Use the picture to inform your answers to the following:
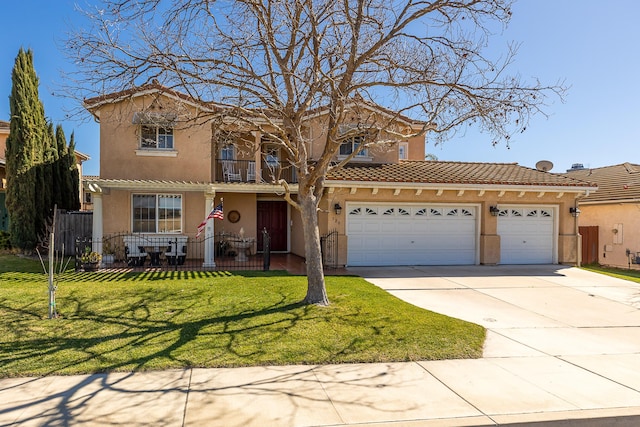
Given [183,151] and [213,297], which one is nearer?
[213,297]

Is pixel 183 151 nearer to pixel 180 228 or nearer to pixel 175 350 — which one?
pixel 180 228

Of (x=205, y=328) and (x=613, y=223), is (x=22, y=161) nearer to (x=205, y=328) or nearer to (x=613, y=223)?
(x=205, y=328)

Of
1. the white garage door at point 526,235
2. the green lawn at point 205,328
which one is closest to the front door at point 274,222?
the green lawn at point 205,328

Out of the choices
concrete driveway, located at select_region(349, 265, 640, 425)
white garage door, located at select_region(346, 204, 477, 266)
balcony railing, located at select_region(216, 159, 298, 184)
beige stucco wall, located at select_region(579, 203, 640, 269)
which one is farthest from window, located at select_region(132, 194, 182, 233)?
beige stucco wall, located at select_region(579, 203, 640, 269)

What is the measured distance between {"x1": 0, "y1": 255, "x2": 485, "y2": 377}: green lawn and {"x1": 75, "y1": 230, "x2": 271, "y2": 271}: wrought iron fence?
2.72 m

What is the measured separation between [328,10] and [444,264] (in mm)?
10150

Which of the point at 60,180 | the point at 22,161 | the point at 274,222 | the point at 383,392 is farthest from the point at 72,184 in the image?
the point at 383,392

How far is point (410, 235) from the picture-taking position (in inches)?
604

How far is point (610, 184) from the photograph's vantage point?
883 inches

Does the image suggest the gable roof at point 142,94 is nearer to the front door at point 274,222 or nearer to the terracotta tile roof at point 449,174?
the terracotta tile roof at point 449,174

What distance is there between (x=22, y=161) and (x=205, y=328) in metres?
12.9

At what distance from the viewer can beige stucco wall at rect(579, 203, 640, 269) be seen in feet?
62.7

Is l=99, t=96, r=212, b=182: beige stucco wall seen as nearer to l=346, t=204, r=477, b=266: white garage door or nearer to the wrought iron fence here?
the wrought iron fence

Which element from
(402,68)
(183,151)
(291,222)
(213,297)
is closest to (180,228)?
(183,151)
